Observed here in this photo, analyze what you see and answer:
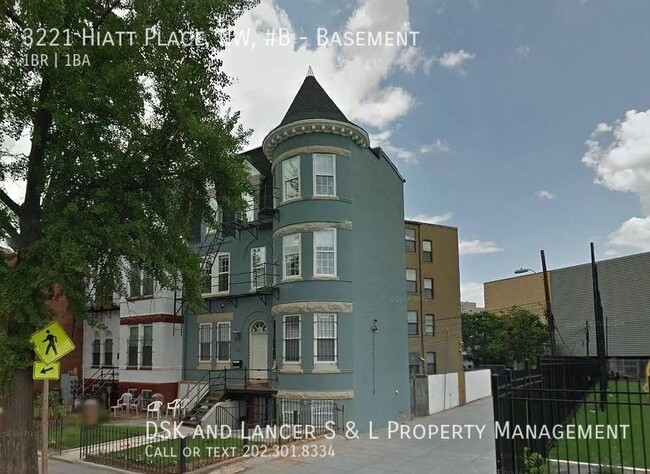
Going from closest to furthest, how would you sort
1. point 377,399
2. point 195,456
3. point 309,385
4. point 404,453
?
point 195,456, point 404,453, point 309,385, point 377,399

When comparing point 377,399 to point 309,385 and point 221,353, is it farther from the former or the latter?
point 221,353

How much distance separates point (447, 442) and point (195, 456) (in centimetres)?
795

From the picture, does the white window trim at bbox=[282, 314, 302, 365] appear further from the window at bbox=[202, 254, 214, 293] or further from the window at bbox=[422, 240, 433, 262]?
the window at bbox=[422, 240, 433, 262]

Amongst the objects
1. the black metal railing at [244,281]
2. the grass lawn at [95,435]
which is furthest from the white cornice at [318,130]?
the grass lawn at [95,435]

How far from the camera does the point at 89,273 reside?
1042cm

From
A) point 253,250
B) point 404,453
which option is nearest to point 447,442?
point 404,453

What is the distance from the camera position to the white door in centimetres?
2320

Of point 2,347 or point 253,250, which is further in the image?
point 253,250

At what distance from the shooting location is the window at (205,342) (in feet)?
83.6

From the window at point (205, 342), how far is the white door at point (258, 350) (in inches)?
109

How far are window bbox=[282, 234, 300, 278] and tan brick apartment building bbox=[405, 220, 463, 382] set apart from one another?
16.7m

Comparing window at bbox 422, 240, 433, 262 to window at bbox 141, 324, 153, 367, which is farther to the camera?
window at bbox 422, 240, 433, 262

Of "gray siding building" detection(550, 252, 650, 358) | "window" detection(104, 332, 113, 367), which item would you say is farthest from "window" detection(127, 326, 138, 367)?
"gray siding building" detection(550, 252, 650, 358)

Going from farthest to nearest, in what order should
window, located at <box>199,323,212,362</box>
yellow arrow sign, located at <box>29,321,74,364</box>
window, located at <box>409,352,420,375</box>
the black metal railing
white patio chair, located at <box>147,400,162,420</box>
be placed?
window, located at <box>409,352,420,375</box> < window, located at <box>199,323,212,362</box> < the black metal railing < white patio chair, located at <box>147,400,162,420</box> < yellow arrow sign, located at <box>29,321,74,364</box>
